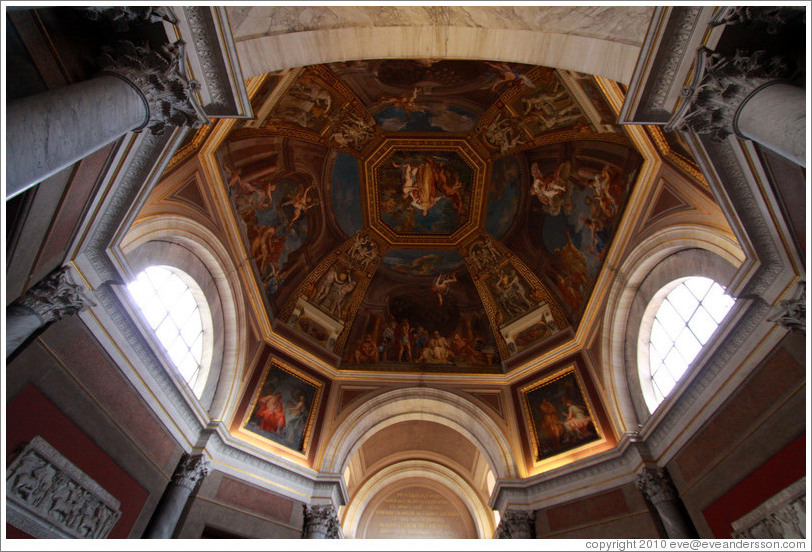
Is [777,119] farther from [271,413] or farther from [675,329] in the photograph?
[271,413]

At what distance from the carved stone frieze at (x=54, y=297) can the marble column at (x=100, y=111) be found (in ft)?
7.92

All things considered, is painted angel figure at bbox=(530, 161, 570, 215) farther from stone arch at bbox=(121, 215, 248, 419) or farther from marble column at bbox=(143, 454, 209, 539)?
marble column at bbox=(143, 454, 209, 539)

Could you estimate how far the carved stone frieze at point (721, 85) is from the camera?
4.11m

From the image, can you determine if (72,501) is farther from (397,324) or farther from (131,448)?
(397,324)

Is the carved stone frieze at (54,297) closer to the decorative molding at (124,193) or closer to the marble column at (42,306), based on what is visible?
the marble column at (42,306)

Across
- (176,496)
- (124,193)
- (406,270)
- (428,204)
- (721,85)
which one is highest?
(428,204)

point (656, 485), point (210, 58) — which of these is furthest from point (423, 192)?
point (656, 485)

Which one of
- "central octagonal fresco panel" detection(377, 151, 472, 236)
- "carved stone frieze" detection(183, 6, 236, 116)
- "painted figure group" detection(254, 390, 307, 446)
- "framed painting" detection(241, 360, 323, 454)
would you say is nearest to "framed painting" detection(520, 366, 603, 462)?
"central octagonal fresco panel" detection(377, 151, 472, 236)

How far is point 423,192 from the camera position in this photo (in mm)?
13898

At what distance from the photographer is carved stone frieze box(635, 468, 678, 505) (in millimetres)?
8602

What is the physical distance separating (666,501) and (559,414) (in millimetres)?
3622

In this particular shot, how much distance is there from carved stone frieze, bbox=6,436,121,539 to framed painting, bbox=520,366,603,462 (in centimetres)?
960

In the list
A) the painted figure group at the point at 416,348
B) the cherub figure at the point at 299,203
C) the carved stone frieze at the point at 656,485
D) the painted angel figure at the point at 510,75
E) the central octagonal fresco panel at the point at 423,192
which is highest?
the central octagonal fresco panel at the point at 423,192

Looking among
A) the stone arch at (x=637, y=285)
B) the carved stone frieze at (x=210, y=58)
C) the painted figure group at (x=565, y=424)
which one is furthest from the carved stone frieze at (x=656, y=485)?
the carved stone frieze at (x=210, y=58)
